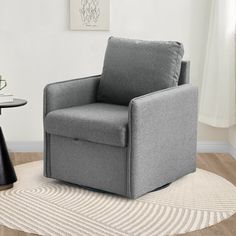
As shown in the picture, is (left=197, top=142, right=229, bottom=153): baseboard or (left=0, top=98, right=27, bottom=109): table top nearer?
(left=0, top=98, right=27, bottom=109): table top

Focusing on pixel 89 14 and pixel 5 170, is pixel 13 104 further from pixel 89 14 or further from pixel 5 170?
pixel 89 14

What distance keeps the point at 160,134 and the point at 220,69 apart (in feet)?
4.02

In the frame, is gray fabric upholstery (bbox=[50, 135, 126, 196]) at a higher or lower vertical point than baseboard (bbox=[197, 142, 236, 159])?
higher

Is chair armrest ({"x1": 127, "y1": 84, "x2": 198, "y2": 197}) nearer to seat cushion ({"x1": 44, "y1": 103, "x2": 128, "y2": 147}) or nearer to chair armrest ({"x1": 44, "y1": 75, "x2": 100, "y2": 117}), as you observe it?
seat cushion ({"x1": 44, "y1": 103, "x2": 128, "y2": 147})

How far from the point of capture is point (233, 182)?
429cm

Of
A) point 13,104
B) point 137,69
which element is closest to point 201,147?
point 137,69

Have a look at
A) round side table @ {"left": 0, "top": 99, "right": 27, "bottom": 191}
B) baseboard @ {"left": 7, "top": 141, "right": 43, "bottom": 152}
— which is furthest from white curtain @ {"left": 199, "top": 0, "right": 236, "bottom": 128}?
round side table @ {"left": 0, "top": 99, "right": 27, "bottom": 191}

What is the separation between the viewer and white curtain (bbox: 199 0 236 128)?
4883 millimetres

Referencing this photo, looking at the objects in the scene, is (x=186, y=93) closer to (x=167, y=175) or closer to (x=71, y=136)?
(x=167, y=175)

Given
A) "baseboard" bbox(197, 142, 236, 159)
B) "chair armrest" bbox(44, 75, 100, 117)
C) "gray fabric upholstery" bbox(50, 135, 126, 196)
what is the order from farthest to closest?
1. "baseboard" bbox(197, 142, 236, 159)
2. "chair armrest" bbox(44, 75, 100, 117)
3. "gray fabric upholstery" bbox(50, 135, 126, 196)

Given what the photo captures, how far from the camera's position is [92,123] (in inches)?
152

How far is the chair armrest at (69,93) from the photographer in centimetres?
414

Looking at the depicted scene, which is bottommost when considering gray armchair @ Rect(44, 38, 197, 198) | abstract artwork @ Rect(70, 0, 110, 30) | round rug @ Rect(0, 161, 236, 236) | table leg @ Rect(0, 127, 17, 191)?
round rug @ Rect(0, 161, 236, 236)

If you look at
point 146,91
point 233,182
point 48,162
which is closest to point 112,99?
point 146,91
